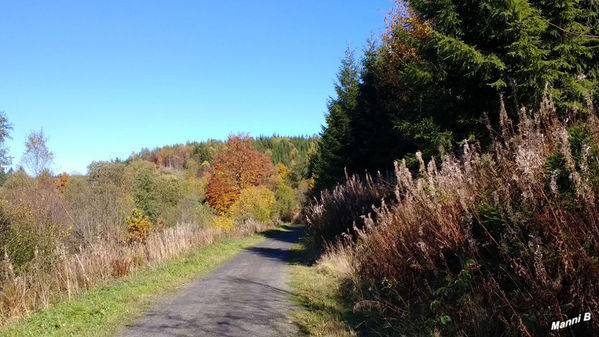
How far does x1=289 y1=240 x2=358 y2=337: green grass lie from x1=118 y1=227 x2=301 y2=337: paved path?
26 centimetres

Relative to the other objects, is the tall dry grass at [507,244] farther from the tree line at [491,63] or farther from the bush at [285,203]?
the bush at [285,203]

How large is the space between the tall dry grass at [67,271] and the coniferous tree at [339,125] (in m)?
13.2

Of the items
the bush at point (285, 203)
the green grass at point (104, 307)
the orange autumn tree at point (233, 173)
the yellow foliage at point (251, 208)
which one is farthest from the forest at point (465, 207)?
the bush at point (285, 203)

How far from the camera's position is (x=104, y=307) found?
287 inches

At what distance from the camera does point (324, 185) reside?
2975 centimetres

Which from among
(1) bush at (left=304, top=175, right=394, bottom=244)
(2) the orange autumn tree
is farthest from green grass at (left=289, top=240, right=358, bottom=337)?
(2) the orange autumn tree

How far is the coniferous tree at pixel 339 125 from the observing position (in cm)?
2570

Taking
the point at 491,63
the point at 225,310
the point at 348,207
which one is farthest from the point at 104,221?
the point at 491,63

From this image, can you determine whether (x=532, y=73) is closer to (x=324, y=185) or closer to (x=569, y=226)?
(x=569, y=226)

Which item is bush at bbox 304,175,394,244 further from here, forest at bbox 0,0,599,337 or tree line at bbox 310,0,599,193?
tree line at bbox 310,0,599,193

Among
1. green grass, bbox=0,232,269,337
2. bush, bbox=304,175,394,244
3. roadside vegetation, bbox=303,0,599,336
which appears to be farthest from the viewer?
bush, bbox=304,175,394,244

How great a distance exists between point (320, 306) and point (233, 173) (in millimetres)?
48244

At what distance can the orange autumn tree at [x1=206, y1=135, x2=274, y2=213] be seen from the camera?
51656 mm

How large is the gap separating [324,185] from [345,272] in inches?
819
